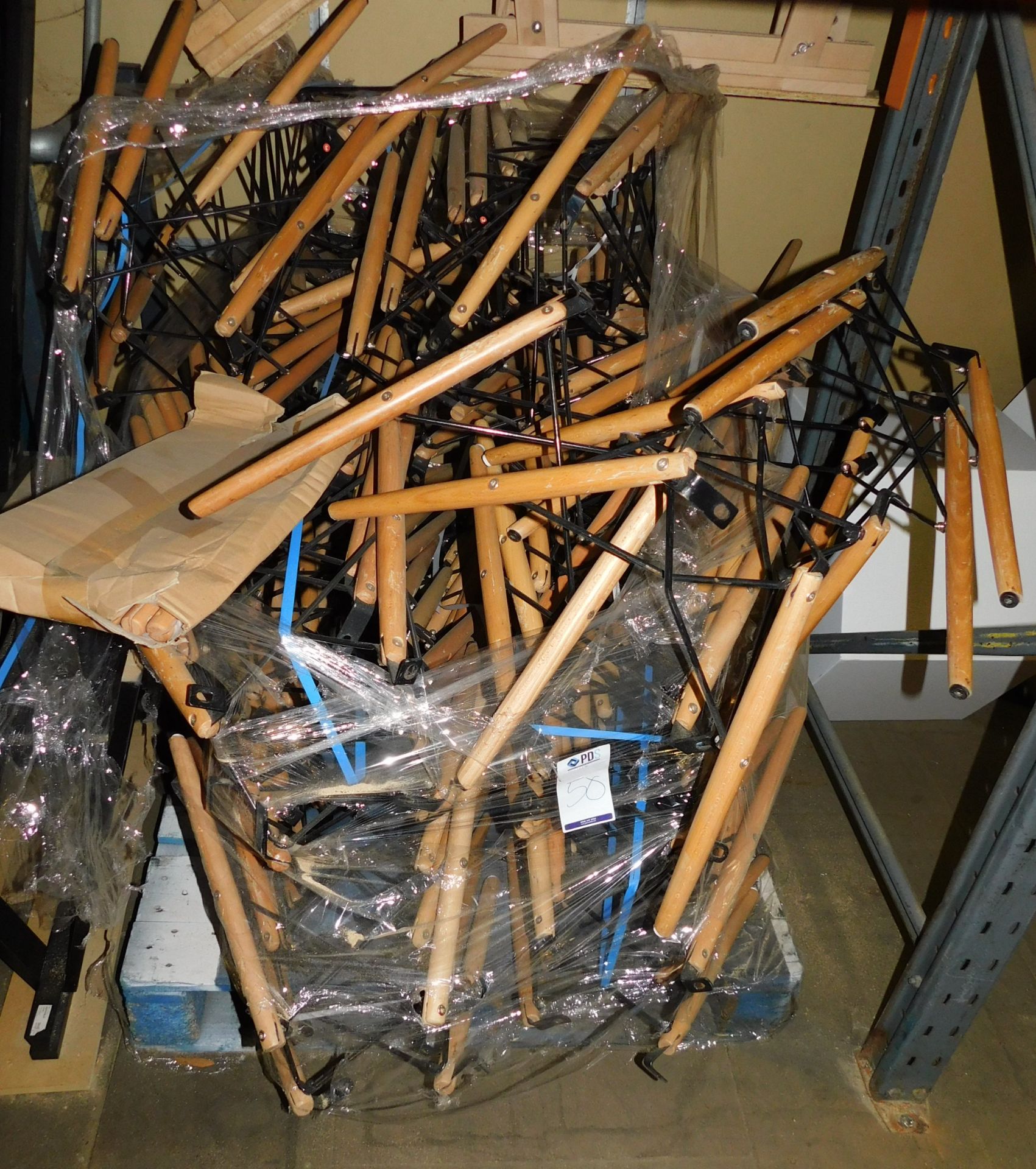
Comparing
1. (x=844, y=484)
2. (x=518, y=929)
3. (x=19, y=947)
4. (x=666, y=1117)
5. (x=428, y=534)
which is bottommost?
(x=666, y=1117)

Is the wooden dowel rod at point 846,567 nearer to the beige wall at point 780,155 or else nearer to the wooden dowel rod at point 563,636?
the wooden dowel rod at point 563,636

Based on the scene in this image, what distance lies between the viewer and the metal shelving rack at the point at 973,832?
4.26 ft

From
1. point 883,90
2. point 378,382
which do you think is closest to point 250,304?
point 378,382

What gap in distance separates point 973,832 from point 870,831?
0.34 m

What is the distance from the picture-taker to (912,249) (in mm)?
1759

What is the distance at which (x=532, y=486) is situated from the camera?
3.14ft

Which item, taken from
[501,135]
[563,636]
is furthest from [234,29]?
[563,636]

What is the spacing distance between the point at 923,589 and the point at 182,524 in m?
1.67

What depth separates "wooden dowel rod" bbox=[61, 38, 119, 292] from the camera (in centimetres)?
132

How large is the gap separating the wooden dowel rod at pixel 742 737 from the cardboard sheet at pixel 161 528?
2.00 ft

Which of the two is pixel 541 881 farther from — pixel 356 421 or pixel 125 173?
pixel 125 173

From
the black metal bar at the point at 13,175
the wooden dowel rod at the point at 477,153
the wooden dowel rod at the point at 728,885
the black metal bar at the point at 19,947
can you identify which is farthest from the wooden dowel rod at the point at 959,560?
the black metal bar at the point at 13,175

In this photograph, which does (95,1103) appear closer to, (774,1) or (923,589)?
(923,589)

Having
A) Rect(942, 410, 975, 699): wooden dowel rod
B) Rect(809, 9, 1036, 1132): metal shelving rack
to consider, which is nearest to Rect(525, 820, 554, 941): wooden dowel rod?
Rect(942, 410, 975, 699): wooden dowel rod
